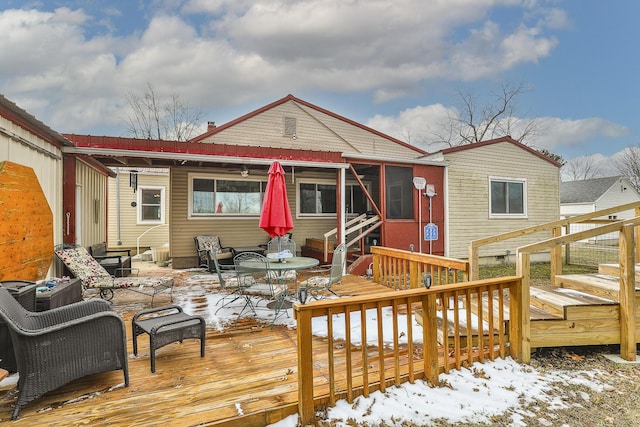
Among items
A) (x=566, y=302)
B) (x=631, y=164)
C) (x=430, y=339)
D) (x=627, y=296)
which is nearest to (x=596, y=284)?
(x=627, y=296)

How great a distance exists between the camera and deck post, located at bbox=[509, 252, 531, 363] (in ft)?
11.3

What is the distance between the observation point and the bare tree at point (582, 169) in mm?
38750

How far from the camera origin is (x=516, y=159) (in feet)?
35.8

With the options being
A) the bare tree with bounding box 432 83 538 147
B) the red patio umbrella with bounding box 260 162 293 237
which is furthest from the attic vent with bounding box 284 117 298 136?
the bare tree with bounding box 432 83 538 147

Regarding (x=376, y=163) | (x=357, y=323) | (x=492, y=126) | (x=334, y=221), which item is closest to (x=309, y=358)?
(x=357, y=323)

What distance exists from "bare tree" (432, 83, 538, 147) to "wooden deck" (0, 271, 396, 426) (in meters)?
26.1

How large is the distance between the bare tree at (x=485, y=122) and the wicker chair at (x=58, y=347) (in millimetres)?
26937

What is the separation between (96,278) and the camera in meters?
5.23

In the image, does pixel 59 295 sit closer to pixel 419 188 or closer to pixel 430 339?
pixel 430 339

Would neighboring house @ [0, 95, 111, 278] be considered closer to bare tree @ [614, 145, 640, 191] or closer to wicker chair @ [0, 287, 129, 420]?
wicker chair @ [0, 287, 129, 420]

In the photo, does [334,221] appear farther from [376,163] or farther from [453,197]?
[453,197]

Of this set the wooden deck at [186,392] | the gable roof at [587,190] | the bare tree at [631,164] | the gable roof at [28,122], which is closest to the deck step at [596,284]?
the wooden deck at [186,392]

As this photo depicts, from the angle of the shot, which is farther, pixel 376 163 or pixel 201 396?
pixel 376 163

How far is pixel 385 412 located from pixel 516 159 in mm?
10898
